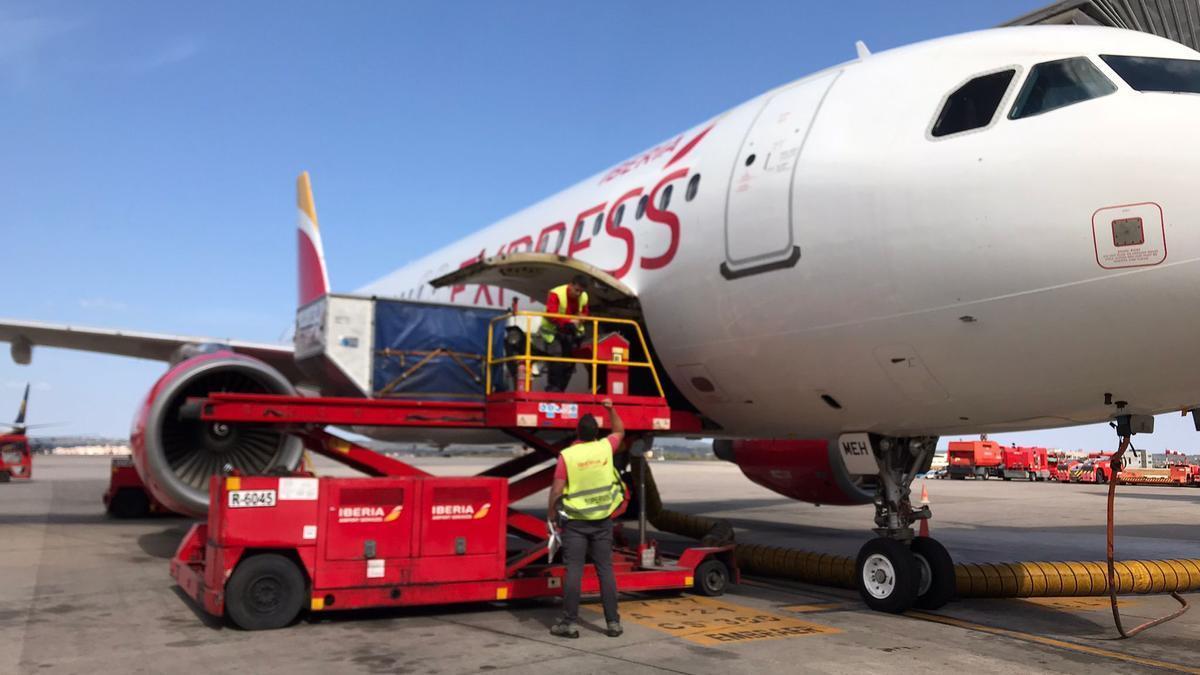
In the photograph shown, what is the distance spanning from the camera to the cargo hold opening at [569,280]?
305 inches

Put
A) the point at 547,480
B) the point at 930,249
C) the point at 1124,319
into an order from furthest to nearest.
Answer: the point at 547,480, the point at 930,249, the point at 1124,319

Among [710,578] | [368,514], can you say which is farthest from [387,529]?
[710,578]

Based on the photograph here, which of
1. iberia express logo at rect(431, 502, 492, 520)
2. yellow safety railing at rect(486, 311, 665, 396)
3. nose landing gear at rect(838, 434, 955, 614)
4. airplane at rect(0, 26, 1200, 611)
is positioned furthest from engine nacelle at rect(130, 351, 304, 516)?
nose landing gear at rect(838, 434, 955, 614)

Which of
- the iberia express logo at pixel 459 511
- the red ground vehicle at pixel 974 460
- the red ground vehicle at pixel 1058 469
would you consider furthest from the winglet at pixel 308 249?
the red ground vehicle at pixel 1058 469

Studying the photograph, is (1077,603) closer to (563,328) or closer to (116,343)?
(563,328)

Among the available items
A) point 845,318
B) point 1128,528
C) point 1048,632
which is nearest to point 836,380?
point 845,318

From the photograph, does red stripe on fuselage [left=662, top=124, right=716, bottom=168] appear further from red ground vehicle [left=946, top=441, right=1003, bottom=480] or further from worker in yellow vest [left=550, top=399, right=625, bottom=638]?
red ground vehicle [left=946, top=441, right=1003, bottom=480]

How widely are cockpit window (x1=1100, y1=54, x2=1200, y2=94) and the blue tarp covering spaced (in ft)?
18.5

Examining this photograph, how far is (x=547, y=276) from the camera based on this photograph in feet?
27.5

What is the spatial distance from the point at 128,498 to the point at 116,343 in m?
4.00

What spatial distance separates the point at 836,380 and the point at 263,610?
14.5 feet

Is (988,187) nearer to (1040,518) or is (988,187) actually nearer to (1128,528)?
(1128,528)

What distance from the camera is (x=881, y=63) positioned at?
680 cm

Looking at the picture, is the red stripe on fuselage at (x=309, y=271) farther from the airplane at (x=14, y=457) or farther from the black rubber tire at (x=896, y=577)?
the airplane at (x=14, y=457)
